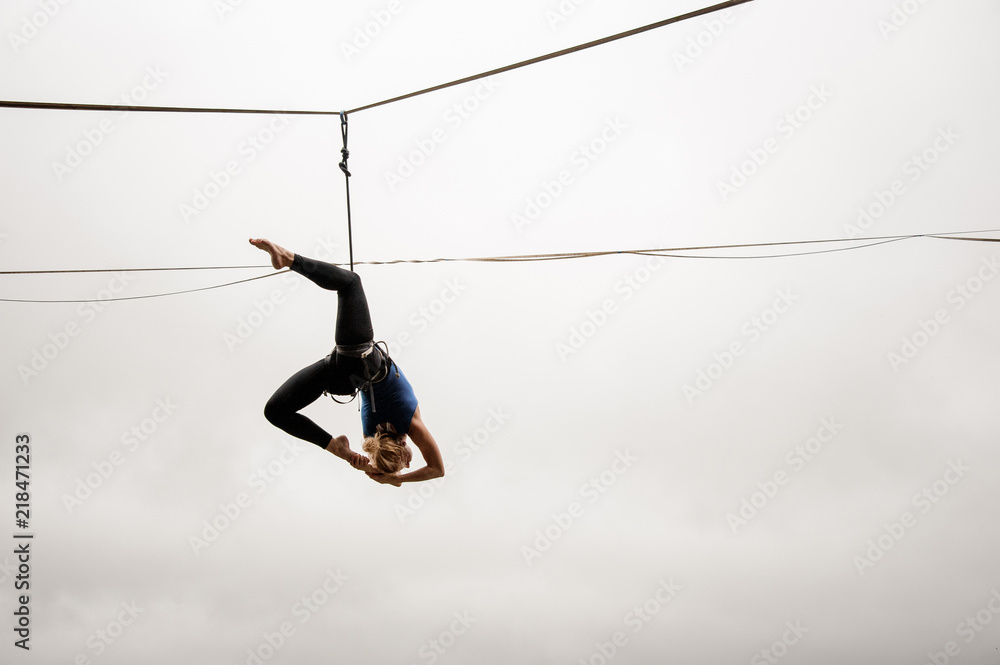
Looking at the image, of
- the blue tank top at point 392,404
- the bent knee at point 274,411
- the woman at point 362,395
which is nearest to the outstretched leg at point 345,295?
the woman at point 362,395

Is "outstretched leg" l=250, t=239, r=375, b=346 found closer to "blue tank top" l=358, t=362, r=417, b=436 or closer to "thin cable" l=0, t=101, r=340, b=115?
"blue tank top" l=358, t=362, r=417, b=436

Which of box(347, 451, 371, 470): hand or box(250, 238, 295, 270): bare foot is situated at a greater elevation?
box(250, 238, 295, 270): bare foot

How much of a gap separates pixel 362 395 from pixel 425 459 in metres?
0.64

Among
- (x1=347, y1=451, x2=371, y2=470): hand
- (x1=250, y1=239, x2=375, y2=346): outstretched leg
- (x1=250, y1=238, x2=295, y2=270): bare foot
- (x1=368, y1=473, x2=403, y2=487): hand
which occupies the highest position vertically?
(x1=250, y1=238, x2=295, y2=270): bare foot

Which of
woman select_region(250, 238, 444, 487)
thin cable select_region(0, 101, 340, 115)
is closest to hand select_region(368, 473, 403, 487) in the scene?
woman select_region(250, 238, 444, 487)

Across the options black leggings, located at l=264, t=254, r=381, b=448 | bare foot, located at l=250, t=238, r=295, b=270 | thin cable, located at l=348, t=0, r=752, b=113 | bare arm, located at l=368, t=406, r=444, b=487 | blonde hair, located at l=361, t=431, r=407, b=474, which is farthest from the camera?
bare arm, located at l=368, t=406, r=444, b=487

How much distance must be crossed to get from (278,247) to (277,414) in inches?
49.1

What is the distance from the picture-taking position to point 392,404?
5.38 meters

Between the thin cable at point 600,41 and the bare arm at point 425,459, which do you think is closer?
the thin cable at point 600,41

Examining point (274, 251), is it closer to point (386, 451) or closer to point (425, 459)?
point (386, 451)

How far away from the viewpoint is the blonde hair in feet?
17.5

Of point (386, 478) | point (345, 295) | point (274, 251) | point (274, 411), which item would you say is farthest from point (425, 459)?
point (274, 251)

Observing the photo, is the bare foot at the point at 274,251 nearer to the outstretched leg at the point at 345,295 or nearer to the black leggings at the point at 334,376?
the outstretched leg at the point at 345,295

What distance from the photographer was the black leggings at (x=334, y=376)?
5.07 meters
